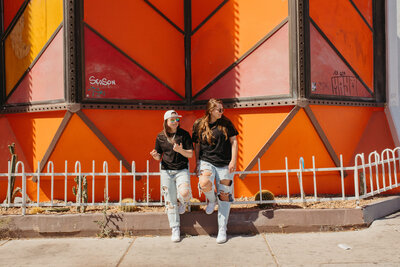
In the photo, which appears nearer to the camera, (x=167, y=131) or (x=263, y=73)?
(x=167, y=131)

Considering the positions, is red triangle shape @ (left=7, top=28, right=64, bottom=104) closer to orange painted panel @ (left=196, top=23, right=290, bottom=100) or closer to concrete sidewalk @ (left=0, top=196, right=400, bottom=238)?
concrete sidewalk @ (left=0, top=196, right=400, bottom=238)

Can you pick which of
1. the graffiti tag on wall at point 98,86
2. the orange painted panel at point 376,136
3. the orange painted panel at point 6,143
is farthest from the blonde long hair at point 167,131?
the orange painted panel at point 376,136

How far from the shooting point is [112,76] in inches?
284

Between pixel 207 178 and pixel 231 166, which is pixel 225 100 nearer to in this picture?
pixel 231 166

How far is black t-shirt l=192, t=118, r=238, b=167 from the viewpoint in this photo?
534 centimetres

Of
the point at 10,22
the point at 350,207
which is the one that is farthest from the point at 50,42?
the point at 350,207

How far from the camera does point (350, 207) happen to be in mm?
5926

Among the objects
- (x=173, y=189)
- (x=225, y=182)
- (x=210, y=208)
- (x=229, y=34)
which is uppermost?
(x=229, y=34)

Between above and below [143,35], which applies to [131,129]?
below

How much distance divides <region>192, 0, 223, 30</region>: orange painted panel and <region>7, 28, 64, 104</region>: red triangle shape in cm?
275

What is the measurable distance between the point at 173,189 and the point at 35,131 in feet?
12.0

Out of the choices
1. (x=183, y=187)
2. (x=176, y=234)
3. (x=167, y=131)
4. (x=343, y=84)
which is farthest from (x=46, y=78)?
(x=343, y=84)

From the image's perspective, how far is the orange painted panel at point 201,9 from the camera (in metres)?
7.54

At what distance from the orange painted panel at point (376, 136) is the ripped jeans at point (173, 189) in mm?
4236
